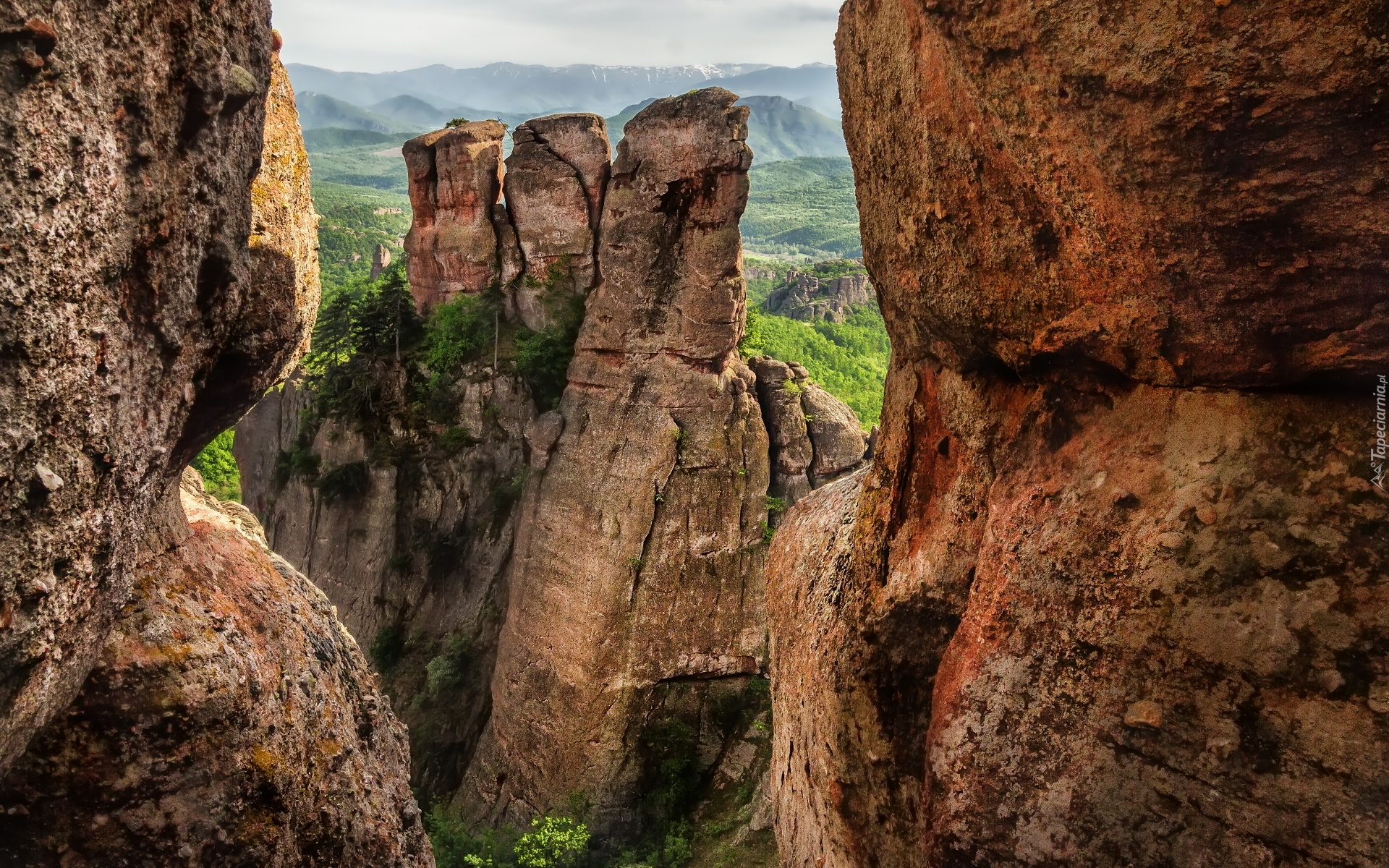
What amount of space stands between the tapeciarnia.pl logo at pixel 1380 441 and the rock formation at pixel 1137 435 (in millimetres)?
73

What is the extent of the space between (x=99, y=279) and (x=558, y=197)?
65.7 feet

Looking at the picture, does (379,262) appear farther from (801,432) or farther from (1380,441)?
(1380,441)

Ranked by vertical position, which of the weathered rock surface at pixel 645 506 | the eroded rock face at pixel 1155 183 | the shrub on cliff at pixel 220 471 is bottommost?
the shrub on cliff at pixel 220 471

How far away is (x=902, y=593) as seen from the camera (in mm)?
7816

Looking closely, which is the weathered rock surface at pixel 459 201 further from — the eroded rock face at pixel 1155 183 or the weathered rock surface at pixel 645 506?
the eroded rock face at pixel 1155 183

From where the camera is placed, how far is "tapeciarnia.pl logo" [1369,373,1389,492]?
5.01 metres

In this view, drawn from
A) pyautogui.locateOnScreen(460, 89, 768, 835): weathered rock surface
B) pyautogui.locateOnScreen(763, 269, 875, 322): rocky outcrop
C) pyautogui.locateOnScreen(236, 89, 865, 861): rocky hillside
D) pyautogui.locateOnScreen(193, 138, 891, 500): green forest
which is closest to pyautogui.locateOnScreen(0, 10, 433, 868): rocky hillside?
pyautogui.locateOnScreen(193, 138, 891, 500): green forest

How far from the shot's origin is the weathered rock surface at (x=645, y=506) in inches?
835

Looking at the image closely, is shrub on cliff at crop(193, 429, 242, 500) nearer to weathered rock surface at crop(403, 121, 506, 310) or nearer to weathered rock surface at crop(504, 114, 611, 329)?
weathered rock surface at crop(403, 121, 506, 310)

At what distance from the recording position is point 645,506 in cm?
2156

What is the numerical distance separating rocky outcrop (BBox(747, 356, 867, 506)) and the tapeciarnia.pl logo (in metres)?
17.9

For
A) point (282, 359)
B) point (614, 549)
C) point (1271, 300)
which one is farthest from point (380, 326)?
point (1271, 300)

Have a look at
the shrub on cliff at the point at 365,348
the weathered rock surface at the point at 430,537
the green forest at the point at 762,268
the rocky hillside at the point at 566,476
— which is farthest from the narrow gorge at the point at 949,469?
the shrub on cliff at the point at 365,348

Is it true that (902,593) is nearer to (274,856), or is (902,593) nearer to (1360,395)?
(1360,395)
